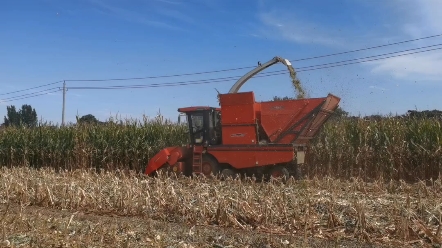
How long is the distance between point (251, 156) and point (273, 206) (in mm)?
5615

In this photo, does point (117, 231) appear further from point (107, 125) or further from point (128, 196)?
point (107, 125)

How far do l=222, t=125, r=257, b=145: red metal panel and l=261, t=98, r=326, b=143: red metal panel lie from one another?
0.40 metres

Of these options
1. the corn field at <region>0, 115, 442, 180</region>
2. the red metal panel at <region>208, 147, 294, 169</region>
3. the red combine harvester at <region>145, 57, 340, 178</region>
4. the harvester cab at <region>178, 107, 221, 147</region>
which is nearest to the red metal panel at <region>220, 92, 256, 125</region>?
the red combine harvester at <region>145, 57, 340, 178</region>

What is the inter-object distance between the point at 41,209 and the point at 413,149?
10910 mm

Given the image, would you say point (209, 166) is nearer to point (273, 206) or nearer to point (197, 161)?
point (197, 161)

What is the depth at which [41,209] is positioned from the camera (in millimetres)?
9180

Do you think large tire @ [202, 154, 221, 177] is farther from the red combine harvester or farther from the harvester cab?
the harvester cab

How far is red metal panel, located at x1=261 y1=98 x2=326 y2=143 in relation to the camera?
13.1m

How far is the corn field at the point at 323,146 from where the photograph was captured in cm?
1516

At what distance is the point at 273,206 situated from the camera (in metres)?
7.51

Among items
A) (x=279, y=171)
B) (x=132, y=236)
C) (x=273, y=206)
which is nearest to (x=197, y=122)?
(x=279, y=171)

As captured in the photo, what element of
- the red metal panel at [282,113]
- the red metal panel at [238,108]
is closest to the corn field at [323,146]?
the red metal panel at [282,113]

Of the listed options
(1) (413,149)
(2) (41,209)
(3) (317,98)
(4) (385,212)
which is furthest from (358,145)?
(2) (41,209)

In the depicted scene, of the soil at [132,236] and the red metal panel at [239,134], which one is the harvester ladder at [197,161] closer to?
the red metal panel at [239,134]
